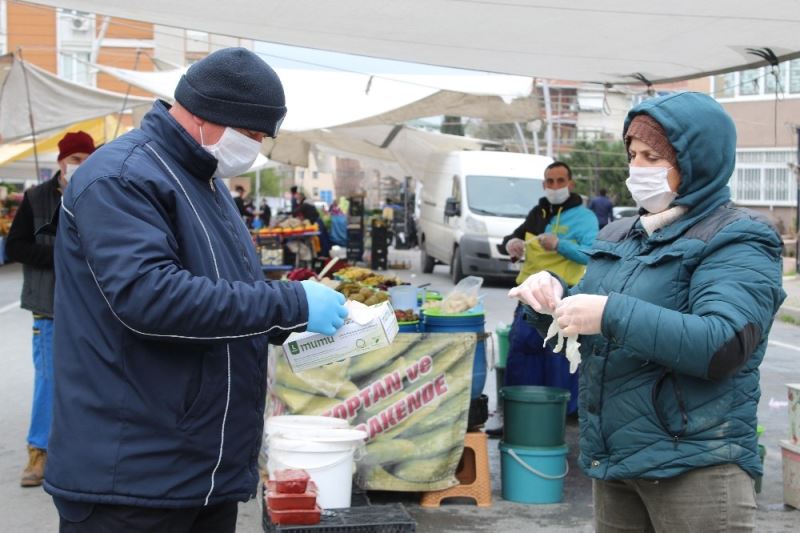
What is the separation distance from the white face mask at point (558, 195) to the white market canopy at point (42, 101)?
6.59 meters

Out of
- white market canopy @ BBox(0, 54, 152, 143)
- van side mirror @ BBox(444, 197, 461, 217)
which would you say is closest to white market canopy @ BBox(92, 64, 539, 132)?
white market canopy @ BBox(0, 54, 152, 143)

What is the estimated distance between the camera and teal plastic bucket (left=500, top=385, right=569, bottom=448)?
6259mm

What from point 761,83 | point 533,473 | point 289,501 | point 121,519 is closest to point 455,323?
point 533,473

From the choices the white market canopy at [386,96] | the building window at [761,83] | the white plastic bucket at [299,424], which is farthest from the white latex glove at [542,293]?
the building window at [761,83]

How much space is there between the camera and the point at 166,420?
8.04 feet

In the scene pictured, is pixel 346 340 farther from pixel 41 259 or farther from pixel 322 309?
pixel 41 259

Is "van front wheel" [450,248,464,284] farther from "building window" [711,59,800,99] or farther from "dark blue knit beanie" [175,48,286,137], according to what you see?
"dark blue knit beanie" [175,48,286,137]

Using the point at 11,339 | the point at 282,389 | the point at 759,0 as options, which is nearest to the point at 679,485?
the point at 759,0

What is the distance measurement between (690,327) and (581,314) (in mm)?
279

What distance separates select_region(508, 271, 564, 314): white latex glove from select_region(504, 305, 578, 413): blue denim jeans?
509cm

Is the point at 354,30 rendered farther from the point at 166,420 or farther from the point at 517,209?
the point at 517,209

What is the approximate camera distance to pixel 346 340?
291 centimetres

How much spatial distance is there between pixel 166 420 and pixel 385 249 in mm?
23082

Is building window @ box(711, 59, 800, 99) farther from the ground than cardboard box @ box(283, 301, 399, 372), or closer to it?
farther from the ground
